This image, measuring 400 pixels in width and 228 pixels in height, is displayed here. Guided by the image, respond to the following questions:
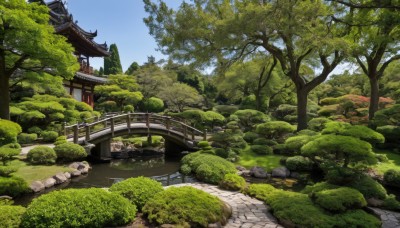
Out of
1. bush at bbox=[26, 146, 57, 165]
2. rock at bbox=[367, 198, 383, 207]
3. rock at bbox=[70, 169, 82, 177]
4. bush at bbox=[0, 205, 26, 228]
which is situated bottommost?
rock at bbox=[367, 198, 383, 207]

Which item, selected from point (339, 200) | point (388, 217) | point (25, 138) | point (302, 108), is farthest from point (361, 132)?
point (25, 138)

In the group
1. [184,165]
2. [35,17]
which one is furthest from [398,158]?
[35,17]

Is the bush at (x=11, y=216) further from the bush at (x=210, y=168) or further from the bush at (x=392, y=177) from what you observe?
the bush at (x=392, y=177)

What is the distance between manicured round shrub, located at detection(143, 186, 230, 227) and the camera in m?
5.89

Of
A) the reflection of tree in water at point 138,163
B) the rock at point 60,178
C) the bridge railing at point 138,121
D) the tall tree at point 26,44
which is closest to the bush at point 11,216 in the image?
the rock at point 60,178

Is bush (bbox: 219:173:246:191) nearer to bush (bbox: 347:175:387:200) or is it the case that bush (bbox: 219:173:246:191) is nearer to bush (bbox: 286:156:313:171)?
bush (bbox: 347:175:387:200)

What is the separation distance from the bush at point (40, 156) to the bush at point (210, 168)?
6.40 m

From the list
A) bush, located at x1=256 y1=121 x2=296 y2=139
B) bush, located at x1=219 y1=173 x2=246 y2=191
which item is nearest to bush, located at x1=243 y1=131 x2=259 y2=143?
bush, located at x1=256 y1=121 x2=296 y2=139

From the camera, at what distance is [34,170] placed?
11375mm

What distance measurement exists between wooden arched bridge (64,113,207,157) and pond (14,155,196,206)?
4.39 ft

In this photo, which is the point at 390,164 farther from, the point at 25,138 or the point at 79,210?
the point at 25,138

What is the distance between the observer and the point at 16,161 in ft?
39.7

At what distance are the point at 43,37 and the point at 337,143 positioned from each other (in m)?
12.1

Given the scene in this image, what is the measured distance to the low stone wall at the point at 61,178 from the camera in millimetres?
10149
